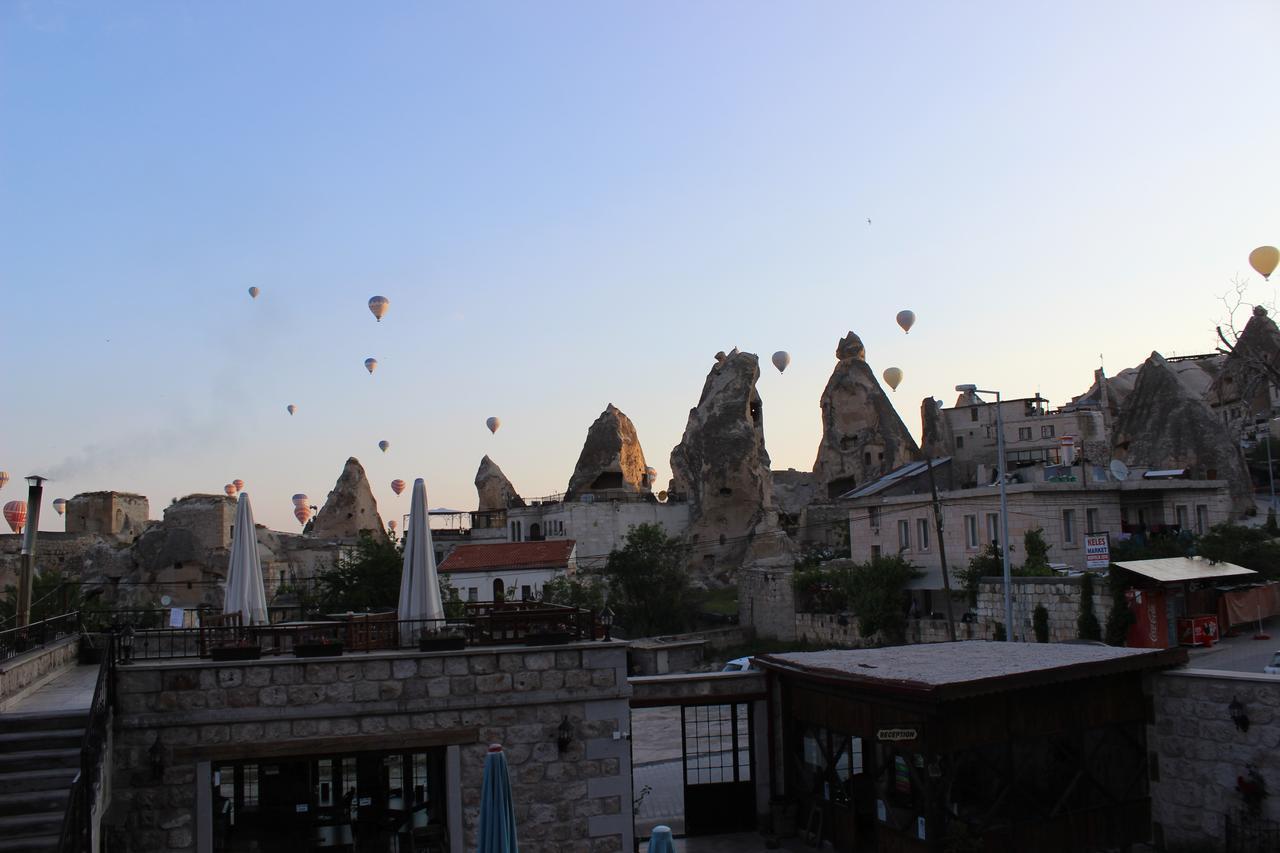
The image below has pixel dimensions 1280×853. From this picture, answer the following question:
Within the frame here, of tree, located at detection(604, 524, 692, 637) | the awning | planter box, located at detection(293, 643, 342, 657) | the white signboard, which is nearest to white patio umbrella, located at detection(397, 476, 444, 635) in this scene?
planter box, located at detection(293, 643, 342, 657)

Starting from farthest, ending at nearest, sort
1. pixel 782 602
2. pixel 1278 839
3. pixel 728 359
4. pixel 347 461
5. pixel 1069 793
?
1. pixel 347 461
2. pixel 728 359
3. pixel 782 602
4. pixel 1069 793
5. pixel 1278 839

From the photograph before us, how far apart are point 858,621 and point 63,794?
28561 millimetres

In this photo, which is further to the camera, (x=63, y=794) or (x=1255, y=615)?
(x=1255, y=615)

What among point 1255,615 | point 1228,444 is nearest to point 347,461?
point 1228,444

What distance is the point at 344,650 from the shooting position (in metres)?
12.6

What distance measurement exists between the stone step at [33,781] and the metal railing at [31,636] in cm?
290

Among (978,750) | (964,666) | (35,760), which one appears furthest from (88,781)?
(964,666)

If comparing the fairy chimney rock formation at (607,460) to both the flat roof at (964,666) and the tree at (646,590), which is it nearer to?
the tree at (646,590)

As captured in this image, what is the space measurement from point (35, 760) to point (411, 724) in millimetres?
3965

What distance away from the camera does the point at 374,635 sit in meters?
13.1

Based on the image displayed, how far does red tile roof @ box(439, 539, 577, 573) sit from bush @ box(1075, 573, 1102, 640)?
2815 centimetres

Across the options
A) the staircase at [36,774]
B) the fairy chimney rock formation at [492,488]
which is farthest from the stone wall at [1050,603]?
the fairy chimney rock formation at [492,488]

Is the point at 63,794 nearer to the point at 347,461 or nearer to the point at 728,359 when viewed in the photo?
the point at 728,359

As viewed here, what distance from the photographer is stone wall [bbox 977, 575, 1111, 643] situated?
23906mm
